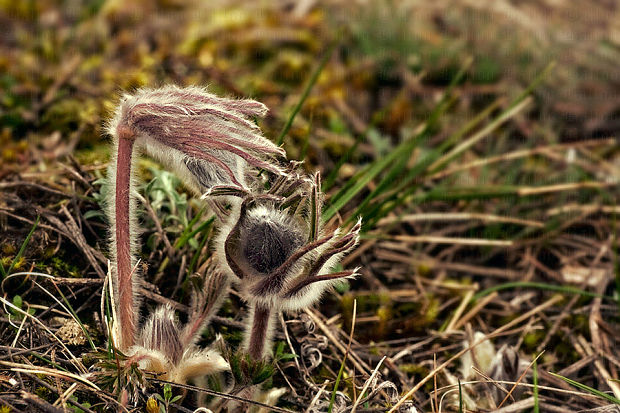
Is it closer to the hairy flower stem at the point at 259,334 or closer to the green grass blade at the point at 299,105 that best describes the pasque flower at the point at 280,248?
the hairy flower stem at the point at 259,334

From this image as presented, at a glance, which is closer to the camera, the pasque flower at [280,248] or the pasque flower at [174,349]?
the pasque flower at [280,248]

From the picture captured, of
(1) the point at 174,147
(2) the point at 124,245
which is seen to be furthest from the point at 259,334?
(1) the point at 174,147

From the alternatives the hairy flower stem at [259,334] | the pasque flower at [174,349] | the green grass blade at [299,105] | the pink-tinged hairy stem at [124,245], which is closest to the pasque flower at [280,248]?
the hairy flower stem at [259,334]

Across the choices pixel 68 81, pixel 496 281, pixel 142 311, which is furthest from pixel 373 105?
pixel 142 311

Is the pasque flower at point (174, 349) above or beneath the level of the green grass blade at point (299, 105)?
beneath

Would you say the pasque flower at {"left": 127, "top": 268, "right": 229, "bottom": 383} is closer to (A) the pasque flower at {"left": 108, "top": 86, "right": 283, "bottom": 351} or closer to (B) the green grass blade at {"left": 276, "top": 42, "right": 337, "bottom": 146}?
(A) the pasque flower at {"left": 108, "top": 86, "right": 283, "bottom": 351}

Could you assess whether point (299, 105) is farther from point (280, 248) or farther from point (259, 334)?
point (259, 334)
